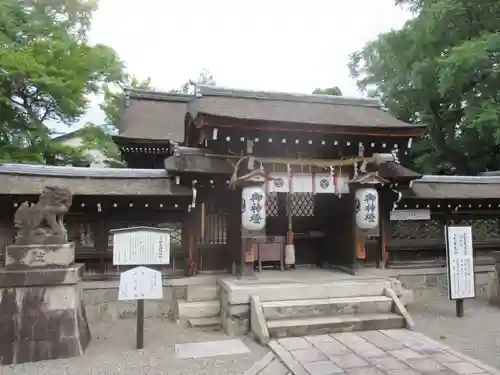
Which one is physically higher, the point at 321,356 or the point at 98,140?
the point at 98,140

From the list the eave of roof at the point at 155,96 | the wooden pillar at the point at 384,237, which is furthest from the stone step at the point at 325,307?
the eave of roof at the point at 155,96

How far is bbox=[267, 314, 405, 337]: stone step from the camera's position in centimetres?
611

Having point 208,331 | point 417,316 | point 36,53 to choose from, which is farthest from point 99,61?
point 417,316

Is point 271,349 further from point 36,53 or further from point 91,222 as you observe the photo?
point 36,53

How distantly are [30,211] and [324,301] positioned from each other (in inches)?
199

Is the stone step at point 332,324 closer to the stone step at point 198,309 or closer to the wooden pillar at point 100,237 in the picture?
the stone step at point 198,309

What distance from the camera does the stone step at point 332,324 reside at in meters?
6.11

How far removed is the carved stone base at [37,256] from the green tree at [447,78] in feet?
37.5

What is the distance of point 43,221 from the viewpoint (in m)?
5.73

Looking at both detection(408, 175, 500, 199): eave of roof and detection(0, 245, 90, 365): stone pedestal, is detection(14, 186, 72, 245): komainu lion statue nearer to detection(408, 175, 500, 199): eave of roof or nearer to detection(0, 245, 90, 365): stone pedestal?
detection(0, 245, 90, 365): stone pedestal

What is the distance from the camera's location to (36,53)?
460 inches

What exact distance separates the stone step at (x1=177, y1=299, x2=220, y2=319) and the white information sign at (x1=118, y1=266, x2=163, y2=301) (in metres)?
1.30

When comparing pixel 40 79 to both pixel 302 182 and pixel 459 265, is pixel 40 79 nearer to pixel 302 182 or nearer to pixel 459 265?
pixel 302 182

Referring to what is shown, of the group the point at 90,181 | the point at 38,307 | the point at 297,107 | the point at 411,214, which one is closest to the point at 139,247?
the point at 38,307
